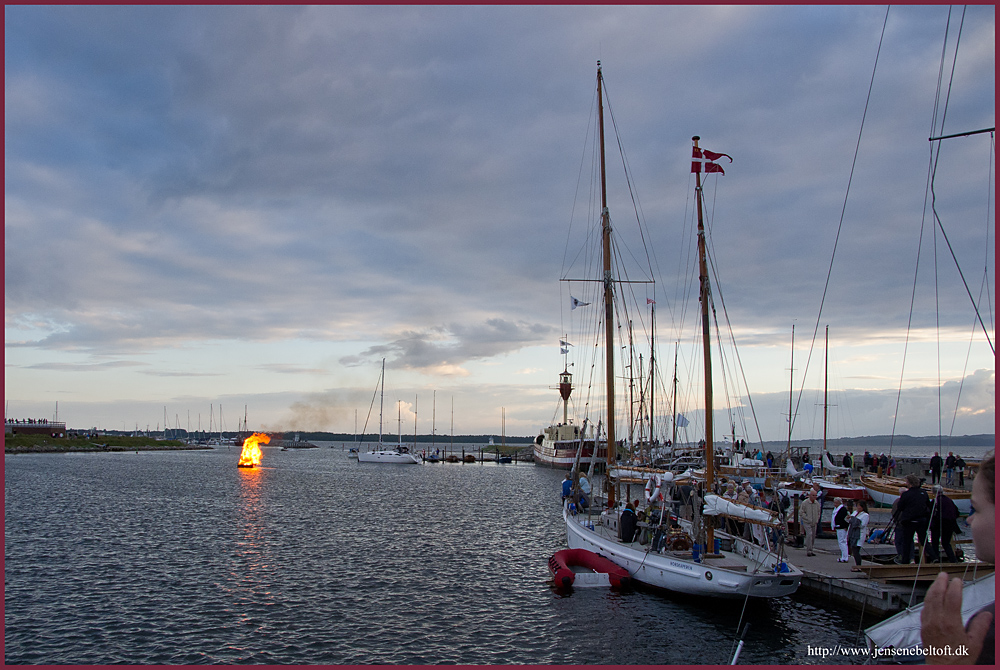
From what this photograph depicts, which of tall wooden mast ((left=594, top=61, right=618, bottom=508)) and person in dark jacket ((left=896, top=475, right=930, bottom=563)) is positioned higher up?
tall wooden mast ((left=594, top=61, right=618, bottom=508))

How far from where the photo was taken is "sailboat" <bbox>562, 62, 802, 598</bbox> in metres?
18.6

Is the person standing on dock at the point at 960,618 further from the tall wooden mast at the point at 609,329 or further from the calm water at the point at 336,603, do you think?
the tall wooden mast at the point at 609,329

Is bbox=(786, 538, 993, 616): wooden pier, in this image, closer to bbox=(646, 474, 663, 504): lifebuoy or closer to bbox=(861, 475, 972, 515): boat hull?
bbox=(646, 474, 663, 504): lifebuoy

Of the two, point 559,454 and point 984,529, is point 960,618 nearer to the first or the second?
point 984,529

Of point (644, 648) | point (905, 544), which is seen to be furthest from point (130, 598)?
point (905, 544)

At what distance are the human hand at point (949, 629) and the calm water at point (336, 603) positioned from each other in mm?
14996

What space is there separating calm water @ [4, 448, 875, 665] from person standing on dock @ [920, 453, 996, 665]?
591 inches

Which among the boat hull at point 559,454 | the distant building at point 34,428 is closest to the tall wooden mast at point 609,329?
the boat hull at point 559,454

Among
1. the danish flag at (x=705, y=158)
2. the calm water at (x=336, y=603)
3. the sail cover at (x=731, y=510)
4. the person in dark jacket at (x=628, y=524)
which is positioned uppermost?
the danish flag at (x=705, y=158)

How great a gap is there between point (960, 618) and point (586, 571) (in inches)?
911

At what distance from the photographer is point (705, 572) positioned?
19391mm

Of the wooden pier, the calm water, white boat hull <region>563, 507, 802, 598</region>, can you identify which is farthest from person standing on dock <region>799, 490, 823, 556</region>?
the calm water

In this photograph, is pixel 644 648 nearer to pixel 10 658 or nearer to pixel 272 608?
pixel 272 608

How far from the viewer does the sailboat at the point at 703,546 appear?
18594mm
